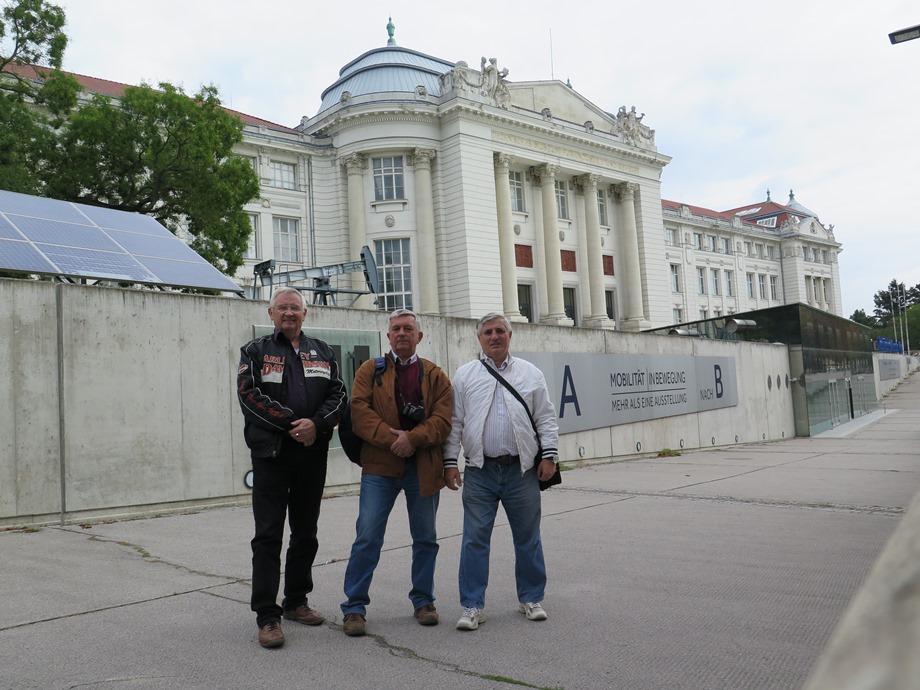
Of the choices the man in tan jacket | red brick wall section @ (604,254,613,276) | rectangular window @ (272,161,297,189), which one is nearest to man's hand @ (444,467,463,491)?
the man in tan jacket

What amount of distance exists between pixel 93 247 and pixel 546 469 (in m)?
8.03

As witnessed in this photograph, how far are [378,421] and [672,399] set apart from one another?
15.6 meters

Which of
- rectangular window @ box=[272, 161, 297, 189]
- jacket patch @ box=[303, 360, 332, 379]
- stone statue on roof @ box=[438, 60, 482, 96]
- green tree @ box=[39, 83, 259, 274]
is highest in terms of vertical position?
stone statue on roof @ box=[438, 60, 482, 96]

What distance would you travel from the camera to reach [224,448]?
387 inches

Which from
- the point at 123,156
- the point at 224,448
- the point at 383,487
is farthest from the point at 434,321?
the point at 123,156

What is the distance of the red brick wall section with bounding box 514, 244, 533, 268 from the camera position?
152 feet

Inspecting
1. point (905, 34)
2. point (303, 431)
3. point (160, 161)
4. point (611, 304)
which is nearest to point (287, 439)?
point (303, 431)

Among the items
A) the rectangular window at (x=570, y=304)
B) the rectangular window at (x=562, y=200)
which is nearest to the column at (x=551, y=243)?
the rectangular window at (x=570, y=304)

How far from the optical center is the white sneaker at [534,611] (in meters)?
4.77

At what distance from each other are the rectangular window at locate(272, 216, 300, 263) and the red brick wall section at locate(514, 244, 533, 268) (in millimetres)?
12854

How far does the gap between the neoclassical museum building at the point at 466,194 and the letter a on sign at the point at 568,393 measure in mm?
26515

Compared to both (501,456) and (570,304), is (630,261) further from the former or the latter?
(501,456)

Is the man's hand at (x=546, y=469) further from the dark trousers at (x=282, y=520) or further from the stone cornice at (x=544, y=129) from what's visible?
the stone cornice at (x=544, y=129)

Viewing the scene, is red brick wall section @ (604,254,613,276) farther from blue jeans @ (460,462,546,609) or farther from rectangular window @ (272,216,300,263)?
blue jeans @ (460,462,546,609)
